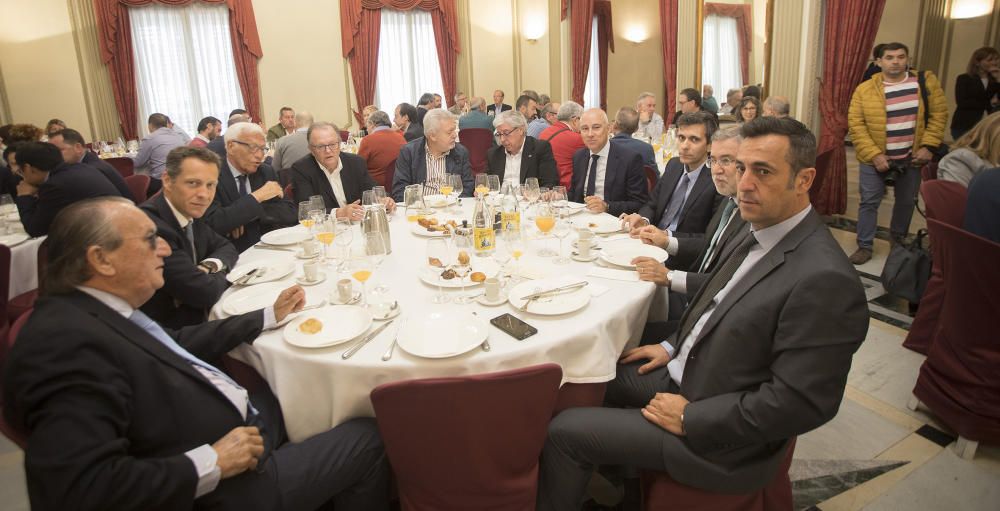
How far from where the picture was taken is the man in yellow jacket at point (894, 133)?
15.3 ft

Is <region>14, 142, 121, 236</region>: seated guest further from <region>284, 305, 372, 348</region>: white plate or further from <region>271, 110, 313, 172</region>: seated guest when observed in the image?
<region>284, 305, 372, 348</region>: white plate

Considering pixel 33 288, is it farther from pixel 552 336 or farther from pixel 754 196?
pixel 754 196

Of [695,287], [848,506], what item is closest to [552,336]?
[695,287]

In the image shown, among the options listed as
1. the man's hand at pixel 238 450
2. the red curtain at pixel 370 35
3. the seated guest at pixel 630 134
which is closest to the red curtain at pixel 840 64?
the seated guest at pixel 630 134

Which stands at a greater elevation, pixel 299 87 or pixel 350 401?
pixel 299 87

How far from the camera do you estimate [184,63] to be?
933 cm

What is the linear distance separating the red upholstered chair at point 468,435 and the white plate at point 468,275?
0.77m

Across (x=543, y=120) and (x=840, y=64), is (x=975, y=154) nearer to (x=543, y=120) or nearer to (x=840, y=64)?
(x=840, y=64)

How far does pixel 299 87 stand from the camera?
387 inches

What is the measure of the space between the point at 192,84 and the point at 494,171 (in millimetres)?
7496

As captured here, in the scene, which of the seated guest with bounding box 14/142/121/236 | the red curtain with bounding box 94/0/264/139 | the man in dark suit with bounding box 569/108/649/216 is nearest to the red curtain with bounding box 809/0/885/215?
the man in dark suit with bounding box 569/108/649/216

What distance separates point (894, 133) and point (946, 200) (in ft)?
8.49

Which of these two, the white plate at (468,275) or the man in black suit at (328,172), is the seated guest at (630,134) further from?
the white plate at (468,275)

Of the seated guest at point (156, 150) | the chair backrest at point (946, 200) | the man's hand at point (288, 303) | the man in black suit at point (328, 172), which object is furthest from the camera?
the seated guest at point (156, 150)
